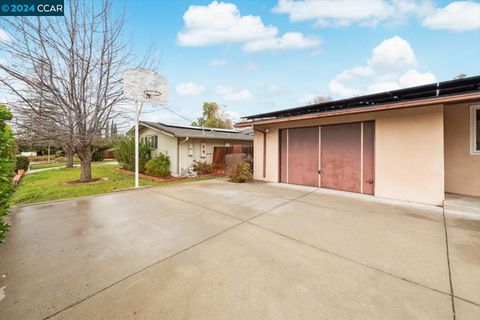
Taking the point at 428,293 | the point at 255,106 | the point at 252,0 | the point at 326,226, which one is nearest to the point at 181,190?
the point at 326,226

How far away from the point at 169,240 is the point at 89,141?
7.66 metres

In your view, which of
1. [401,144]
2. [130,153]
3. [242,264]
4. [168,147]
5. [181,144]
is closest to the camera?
[242,264]

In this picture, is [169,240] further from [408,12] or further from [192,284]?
[408,12]

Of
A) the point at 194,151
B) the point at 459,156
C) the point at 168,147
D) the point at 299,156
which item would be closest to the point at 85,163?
the point at 168,147

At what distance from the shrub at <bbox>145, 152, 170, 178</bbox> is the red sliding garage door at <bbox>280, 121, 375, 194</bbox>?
6.27 meters

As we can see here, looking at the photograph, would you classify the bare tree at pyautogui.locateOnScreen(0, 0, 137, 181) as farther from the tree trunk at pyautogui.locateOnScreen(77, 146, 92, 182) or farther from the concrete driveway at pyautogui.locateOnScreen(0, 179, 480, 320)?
the concrete driveway at pyautogui.locateOnScreen(0, 179, 480, 320)

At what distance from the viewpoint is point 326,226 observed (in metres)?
3.63

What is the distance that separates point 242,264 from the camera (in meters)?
2.44

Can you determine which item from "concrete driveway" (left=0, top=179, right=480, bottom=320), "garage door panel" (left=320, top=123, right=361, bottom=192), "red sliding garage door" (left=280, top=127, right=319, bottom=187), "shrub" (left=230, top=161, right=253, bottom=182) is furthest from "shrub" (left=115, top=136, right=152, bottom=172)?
"garage door panel" (left=320, top=123, right=361, bottom=192)

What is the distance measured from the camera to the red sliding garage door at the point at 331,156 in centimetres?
608

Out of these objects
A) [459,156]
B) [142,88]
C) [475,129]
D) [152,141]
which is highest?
[142,88]

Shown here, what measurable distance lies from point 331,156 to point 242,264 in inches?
222

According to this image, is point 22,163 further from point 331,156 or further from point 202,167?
point 331,156

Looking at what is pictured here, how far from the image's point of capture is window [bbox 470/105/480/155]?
505 centimetres
